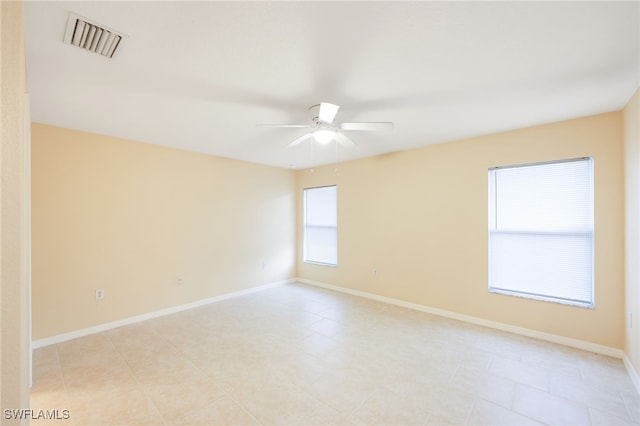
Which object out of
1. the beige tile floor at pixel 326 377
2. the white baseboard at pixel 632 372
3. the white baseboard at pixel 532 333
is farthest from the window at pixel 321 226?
the white baseboard at pixel 632 372

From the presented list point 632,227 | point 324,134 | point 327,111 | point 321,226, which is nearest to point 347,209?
point 321,226

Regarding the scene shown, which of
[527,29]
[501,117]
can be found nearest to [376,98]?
[527,29]

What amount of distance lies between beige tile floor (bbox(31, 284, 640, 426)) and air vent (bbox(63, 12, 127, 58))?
2515mm

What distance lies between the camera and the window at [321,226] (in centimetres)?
546

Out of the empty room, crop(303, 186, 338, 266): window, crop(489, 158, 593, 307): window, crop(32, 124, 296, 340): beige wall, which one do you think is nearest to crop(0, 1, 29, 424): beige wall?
the empty room

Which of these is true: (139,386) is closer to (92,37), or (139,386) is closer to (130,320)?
(130,320)

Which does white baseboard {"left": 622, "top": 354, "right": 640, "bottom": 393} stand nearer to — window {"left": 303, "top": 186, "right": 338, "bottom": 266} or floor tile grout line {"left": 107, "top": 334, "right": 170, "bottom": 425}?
floor tile grout line {"left": 107, "top": 334, "right": 170, "bottom": 425}

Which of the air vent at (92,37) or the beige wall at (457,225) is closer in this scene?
the air vent at (92,37)

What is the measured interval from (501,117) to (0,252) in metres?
3.85

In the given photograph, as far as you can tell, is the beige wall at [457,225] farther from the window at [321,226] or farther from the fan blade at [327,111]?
the fan blade at [327,111]

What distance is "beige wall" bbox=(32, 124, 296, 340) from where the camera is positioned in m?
3.09

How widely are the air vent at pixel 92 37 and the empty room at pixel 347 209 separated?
0.6 inches

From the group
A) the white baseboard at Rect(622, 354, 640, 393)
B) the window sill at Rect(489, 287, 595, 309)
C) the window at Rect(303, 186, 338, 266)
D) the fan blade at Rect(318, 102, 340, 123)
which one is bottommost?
the white baseboard at Rect(622, 354, 640, 393)

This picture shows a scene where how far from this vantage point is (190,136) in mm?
3539
